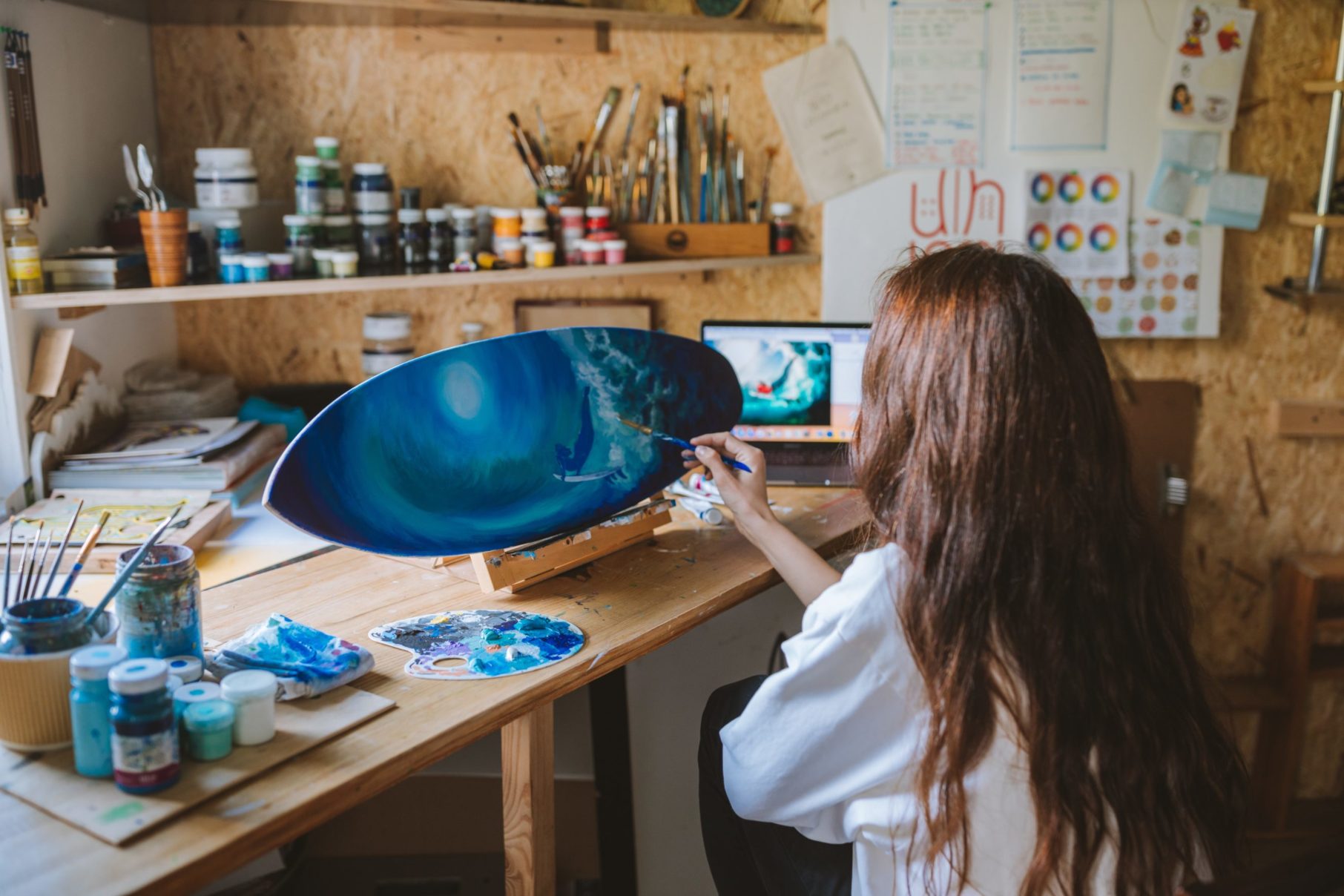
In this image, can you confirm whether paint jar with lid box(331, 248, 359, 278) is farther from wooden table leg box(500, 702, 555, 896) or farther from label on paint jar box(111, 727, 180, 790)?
label on paint jar box(111, 727, 180, 790)

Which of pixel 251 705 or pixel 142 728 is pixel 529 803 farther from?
pixel 142 728

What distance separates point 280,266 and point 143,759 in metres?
1.03

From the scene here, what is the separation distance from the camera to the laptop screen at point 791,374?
6.61 ft

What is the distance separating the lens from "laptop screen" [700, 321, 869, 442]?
2.01 meters

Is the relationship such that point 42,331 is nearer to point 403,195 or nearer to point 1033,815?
point 403,195

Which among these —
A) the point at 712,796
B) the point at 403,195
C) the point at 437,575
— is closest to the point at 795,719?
the point at 712,796

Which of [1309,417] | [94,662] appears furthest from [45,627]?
[1309,417]

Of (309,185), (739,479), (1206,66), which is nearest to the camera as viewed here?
(739,479)

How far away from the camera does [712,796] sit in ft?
4.82

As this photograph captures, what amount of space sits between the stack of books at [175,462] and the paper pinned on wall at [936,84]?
1.36m

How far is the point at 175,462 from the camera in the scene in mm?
1800

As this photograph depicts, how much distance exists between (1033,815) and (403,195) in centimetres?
150

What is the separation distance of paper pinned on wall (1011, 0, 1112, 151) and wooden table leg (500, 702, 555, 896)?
1585 mm

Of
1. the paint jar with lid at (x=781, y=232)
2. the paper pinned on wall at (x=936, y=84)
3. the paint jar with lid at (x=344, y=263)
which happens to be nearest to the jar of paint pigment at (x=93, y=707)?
the paint jar with lid at (x=344, y=263)
